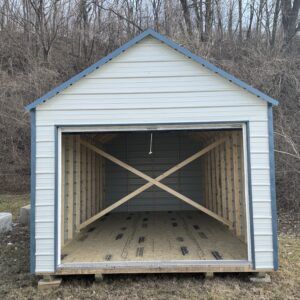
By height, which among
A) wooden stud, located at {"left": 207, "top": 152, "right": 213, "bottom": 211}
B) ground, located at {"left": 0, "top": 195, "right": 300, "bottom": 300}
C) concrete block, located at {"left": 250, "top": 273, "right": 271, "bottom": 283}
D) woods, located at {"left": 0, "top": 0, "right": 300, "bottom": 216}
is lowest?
ground, located at {"left": 0, "top": 195, "right": 300, "bottom": 300}

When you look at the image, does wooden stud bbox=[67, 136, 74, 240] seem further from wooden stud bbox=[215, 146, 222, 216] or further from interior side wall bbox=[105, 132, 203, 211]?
interior side wall bbox=[105, 132, 203, 211]

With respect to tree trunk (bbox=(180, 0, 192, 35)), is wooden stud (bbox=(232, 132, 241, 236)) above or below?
below

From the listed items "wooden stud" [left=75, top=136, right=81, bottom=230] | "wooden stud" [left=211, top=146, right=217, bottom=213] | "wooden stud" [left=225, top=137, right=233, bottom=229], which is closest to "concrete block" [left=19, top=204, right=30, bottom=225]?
"wooden stud" [left=75, top=136, right=81, bottom=230]

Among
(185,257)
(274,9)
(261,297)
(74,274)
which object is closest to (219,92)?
(185,257)

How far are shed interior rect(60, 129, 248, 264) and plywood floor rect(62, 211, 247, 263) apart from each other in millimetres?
15

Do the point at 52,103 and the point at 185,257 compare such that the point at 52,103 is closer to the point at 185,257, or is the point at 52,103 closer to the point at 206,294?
the point at 185,257

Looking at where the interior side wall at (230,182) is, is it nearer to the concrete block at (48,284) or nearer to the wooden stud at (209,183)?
the wooden stud at (209,183)

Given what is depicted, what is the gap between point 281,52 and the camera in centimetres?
1650

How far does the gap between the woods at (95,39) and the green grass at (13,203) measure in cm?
102

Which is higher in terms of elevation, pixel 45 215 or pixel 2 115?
pixel 2 115

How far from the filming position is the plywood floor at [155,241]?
5.76 m

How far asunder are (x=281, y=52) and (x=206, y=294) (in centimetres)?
1418

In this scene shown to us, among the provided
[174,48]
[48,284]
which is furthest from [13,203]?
[174,48]

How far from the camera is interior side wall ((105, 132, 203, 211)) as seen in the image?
1080cm
